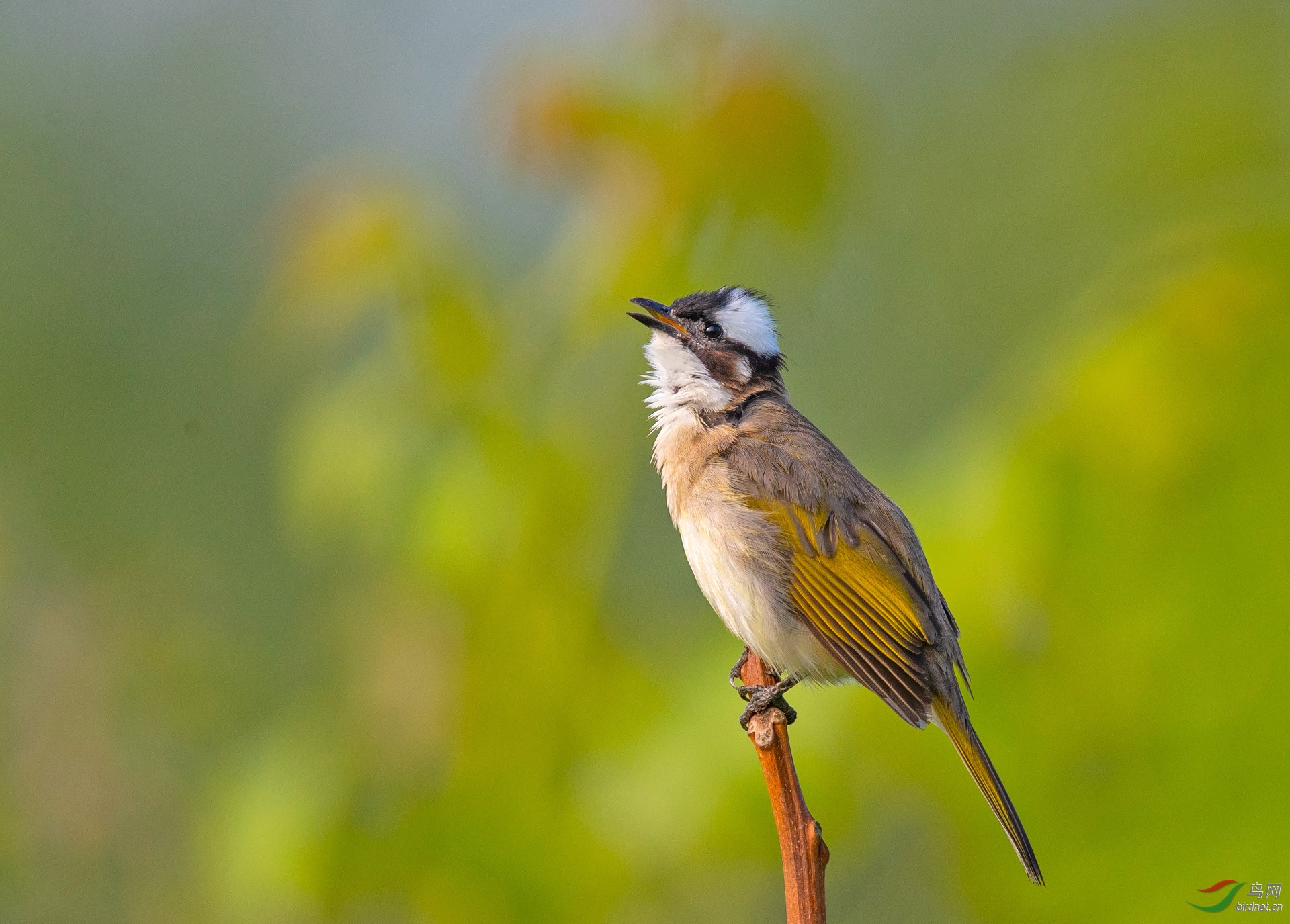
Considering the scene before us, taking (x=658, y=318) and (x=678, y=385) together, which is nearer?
(x=658, y=318)

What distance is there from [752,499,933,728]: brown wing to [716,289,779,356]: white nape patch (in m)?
0.72

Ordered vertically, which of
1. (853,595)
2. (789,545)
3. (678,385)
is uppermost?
(678,385)

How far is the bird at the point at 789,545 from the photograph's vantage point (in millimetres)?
3346

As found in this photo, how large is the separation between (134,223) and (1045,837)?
30.1ft

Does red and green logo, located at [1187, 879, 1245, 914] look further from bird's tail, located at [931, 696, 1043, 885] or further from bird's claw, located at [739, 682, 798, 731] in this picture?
bird's claw, located at [739, 682, 798, 731]

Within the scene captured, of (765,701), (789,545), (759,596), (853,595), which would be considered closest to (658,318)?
(789,545)

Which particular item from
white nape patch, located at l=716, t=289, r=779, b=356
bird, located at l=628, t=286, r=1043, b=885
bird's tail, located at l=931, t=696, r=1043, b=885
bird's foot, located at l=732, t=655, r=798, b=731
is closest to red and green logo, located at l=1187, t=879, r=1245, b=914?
bird's tail, located at l=931, t=696, r=1043, b=885

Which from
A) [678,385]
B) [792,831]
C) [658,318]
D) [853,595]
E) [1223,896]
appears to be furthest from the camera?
[678,385]

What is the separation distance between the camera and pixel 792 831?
2221 millimetres

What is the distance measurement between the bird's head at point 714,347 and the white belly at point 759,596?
0.53 metres

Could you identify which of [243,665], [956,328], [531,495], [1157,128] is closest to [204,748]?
[243,665]

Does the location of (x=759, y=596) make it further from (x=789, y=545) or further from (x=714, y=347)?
(x=714, y=347)

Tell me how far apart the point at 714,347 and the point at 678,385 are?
7.6 inches

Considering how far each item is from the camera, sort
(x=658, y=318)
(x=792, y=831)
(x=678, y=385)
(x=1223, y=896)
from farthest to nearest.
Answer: (x=678, y=385) < (x=658, y=318) < (x=1223, y=896) < (x=792, y=831)
